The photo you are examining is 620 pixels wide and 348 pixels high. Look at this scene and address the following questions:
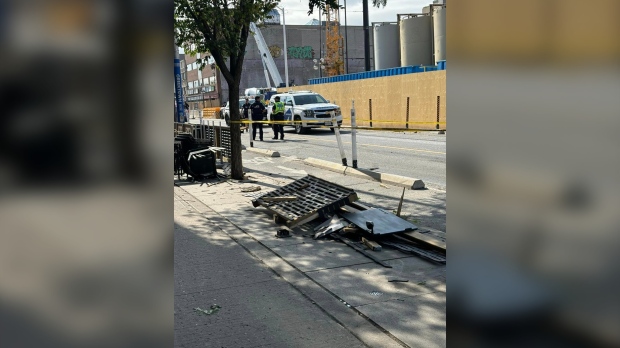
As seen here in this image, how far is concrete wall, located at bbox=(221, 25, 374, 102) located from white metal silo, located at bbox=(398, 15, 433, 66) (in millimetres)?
34824

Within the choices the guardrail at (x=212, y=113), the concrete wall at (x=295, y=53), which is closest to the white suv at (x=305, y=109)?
the guardrail at (x=212, y=113)

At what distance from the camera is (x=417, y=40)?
52.0 metres

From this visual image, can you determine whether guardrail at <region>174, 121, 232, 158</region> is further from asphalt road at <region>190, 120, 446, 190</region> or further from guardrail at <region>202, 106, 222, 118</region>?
guardrail at <region>202, 106, 222, 118</region>

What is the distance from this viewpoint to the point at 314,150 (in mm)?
21047

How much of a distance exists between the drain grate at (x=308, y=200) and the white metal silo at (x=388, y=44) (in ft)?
159

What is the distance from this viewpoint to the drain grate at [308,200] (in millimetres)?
8828

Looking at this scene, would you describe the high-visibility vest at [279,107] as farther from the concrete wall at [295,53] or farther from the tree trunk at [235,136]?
the concrete wall at [295,53]

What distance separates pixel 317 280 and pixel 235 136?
878cm

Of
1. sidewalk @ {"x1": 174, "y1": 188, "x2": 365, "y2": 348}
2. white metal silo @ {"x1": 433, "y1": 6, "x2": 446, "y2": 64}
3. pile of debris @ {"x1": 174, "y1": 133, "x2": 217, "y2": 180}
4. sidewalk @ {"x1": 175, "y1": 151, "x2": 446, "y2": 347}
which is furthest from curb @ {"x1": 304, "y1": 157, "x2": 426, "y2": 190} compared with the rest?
white metal silo @ {"x1": 433, "y1": 6, "x2": 446, "y2": 64}

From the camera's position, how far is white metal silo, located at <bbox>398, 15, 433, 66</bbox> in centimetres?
5188
